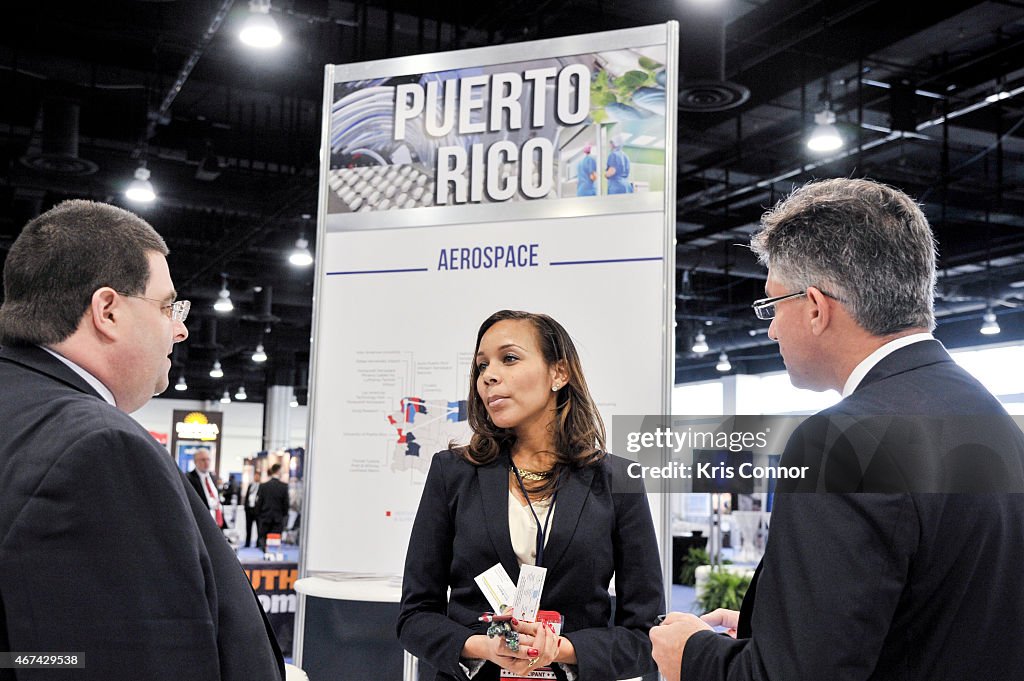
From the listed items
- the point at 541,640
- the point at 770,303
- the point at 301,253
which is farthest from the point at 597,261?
the point at 301,253

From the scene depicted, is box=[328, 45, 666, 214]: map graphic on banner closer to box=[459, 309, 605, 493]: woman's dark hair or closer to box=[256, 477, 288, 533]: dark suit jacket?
box=[459, 309, 605, 493]: woman's dark hair

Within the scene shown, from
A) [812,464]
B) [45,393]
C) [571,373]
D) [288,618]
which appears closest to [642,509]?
[571,373]

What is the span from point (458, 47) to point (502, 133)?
12.8 feet

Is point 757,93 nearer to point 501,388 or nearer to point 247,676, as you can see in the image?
point 501,388

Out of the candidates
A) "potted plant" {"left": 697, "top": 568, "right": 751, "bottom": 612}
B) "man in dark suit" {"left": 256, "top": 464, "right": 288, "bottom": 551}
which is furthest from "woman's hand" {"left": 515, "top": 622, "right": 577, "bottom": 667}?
"man in dark suit" {"left": 256, "top": 464, "right": 288, "bottom": 551}

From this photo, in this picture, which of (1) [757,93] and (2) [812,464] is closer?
(2) [812,464]

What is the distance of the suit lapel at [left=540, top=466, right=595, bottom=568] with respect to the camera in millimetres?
2057

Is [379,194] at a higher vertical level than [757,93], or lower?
lower

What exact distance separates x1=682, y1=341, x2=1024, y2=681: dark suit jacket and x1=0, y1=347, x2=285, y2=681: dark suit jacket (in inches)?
30.6

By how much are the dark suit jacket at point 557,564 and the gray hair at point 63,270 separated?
951 millimetres

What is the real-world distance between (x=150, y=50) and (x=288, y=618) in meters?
4.97

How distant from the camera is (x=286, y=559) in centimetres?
867

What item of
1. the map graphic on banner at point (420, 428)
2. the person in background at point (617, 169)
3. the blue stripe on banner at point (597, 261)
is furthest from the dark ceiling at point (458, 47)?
the map graphic on banner at point (420, 428)

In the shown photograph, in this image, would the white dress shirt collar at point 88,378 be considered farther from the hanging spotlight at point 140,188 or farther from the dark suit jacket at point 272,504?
the dark suit jacket at point 272,504
